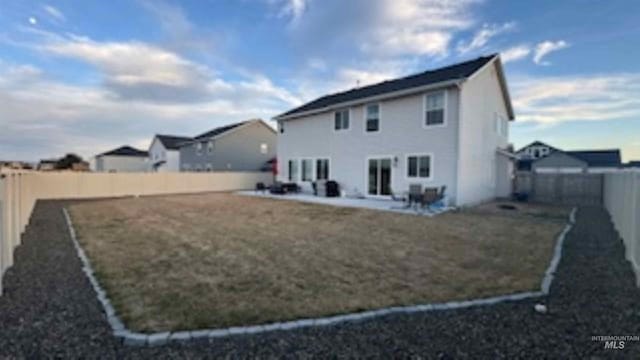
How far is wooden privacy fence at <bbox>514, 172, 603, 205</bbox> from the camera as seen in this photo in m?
18.0

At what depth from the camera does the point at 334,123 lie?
797 inches

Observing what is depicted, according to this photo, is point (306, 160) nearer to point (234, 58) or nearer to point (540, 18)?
point (234, 58)

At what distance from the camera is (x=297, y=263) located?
20.2 feet

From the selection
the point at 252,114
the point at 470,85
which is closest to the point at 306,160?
the point at 470,85

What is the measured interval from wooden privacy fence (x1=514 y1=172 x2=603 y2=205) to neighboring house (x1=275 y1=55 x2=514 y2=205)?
154 centimetres

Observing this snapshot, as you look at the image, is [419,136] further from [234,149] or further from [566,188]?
[234,149]

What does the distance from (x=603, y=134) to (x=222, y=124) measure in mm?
35648

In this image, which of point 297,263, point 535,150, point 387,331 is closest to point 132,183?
point 297,263

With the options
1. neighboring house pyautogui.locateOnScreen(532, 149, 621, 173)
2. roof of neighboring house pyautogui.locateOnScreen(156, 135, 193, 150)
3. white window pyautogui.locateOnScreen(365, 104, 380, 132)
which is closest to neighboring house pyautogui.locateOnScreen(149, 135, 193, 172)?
roof of neighboring house pyautogui.locateOnScreen(156, 135, 193, 150)

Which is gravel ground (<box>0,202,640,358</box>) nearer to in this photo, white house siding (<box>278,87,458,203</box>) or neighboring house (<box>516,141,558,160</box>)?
white house siding (<box>278,87,458,203</box>)

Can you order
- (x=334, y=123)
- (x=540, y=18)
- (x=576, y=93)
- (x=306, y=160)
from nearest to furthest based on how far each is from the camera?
(x=540, y=18) → (x=576, y=93) → (x=334, y=123) → (x=306, y=160)

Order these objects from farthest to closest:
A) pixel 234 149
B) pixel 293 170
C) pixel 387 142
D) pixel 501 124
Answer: pixel 234 149, pixel 293 170, pixel 501 124, pixel 387 142

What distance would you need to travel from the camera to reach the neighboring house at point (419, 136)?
15172 mm

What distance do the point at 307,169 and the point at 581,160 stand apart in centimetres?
4045
